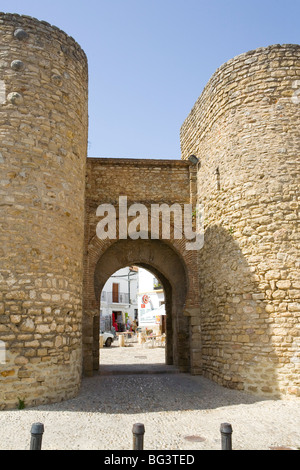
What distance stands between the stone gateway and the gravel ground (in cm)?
47

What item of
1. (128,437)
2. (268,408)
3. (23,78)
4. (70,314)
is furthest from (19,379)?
(23,78)

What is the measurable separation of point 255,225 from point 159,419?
144 inches

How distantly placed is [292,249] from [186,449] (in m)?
3.92

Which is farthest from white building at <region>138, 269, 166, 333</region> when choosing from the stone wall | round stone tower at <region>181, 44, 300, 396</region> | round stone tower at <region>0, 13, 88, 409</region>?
round stone tower at <region>0, 13, 88, 409</region>

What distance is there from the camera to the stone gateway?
564 cm

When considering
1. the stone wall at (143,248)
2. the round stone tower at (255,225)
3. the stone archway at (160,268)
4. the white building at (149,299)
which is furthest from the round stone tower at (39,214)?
the white building at (149,299)

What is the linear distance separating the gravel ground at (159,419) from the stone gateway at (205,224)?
0.47m

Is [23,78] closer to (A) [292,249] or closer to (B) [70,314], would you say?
(B) [70,314]

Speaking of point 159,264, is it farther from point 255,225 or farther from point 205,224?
point 255,225

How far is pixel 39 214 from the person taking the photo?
593 centimetres

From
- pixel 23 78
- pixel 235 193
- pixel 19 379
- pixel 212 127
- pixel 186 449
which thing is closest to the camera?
pixel 186 449

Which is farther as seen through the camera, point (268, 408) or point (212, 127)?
point (212, 127)

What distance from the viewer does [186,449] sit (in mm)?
3814

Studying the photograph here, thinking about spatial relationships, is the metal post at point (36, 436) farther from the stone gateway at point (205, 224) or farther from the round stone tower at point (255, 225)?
the round stone tower at point (255, 225)
